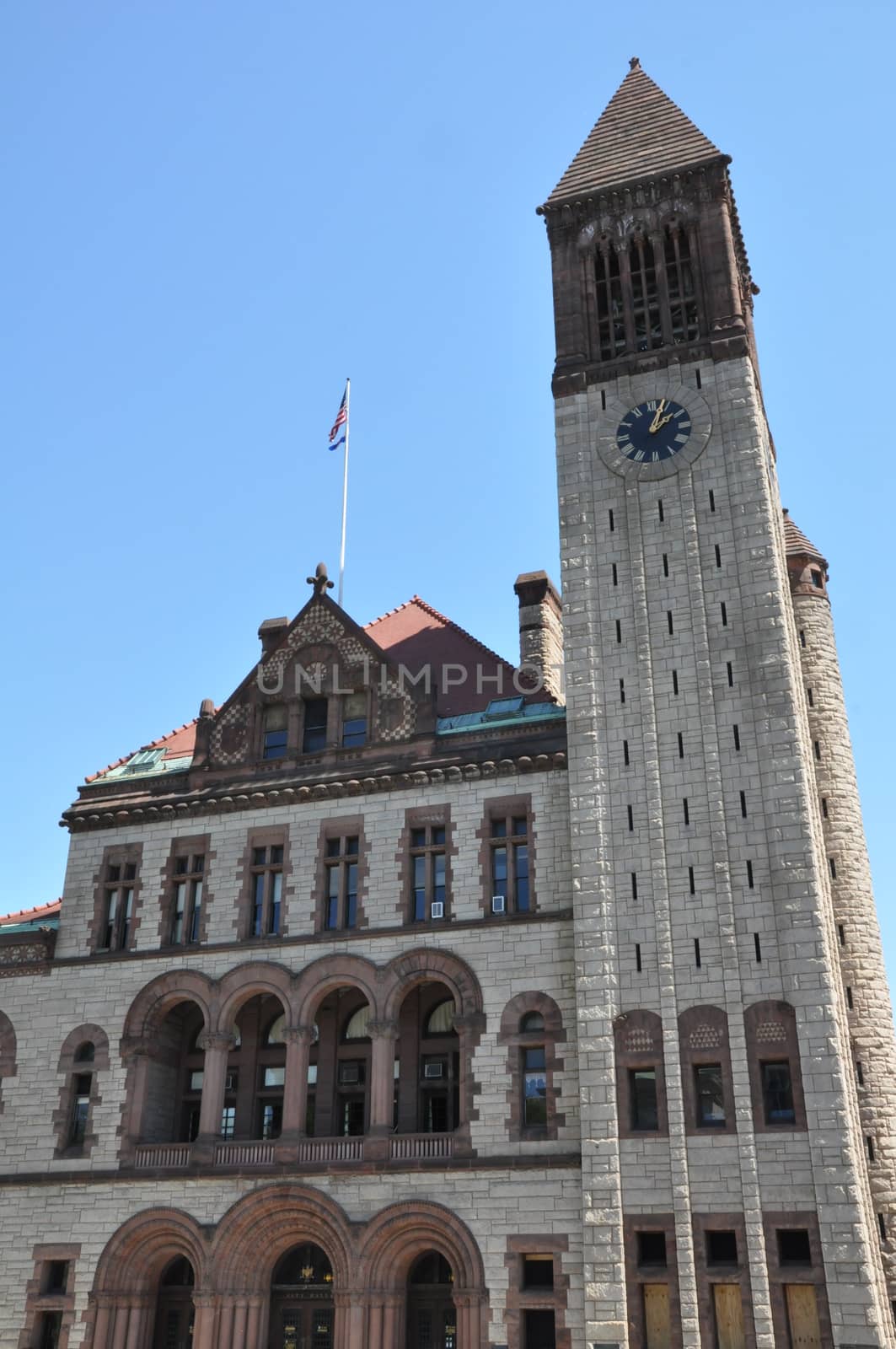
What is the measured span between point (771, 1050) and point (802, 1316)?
662cm

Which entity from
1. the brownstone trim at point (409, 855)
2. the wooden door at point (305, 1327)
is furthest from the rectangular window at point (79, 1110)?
the brownstone trim at point (409, 855)

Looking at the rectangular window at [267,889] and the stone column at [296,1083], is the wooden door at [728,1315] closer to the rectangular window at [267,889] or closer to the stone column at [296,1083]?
the stone column at [296,1083]

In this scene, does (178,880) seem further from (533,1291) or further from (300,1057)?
(533,1291)

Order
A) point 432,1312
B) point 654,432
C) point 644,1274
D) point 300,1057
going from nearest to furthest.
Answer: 1. point 644,1274
2. point 432,1312
3. point 300,1057
4. point 654,432

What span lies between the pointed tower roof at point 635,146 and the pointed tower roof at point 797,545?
46.2 ft

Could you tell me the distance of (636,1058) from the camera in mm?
37250

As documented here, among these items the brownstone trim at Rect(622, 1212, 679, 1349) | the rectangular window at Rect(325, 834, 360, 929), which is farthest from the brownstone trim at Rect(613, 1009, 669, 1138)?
the rectangular window at Rect(325, 834, 360, 929)

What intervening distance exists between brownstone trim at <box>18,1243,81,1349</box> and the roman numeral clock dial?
31.7m

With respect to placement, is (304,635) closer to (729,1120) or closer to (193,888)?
(193,888)

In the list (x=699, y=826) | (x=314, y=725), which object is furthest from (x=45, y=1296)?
(x=699, y=826)

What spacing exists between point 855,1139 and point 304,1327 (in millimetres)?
17973

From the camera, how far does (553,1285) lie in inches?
1427

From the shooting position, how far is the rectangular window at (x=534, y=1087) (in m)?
38.5

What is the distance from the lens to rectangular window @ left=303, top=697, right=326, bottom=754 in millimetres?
46844
